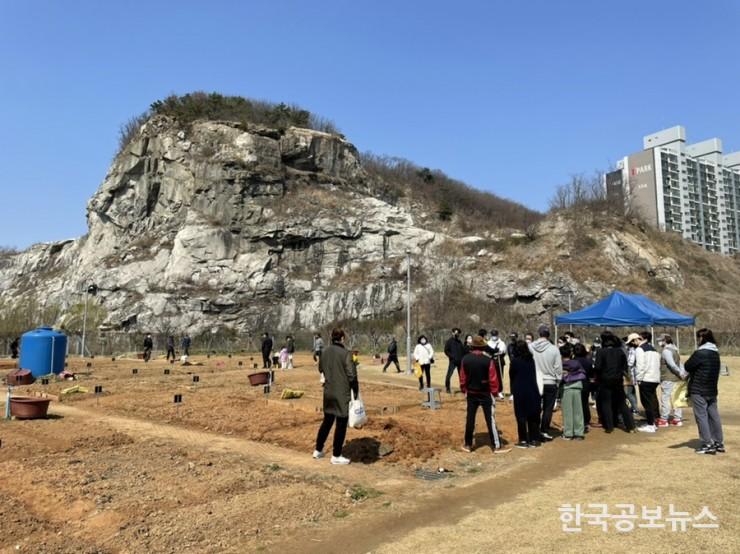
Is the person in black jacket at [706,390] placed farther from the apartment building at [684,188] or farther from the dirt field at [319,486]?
the apartment building at [684,188]

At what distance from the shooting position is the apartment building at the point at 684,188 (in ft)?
308

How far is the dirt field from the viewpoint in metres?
4.98

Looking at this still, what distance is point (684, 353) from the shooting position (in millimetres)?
30688

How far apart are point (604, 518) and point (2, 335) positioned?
53690mm

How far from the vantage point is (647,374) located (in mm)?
10047

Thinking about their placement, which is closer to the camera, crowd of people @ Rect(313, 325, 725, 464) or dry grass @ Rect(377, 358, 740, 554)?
dry grass @ Rect(377, 358, 740, 554)

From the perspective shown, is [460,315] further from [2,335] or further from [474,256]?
[2,335]

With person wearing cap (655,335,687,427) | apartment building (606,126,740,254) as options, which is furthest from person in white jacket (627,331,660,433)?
apartment building (606,126,740,254)

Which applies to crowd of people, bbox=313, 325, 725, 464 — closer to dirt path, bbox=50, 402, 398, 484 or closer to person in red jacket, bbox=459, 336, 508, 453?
person in red jacket, bbox=459, 336, 508, 453

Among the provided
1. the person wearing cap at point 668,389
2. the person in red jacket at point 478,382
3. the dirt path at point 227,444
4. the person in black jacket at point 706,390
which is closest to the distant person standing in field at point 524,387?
the person in red jacket at point 478,382

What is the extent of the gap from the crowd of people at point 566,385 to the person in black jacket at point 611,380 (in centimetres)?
2

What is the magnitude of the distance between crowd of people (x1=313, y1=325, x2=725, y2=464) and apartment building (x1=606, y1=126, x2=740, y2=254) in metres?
89.3

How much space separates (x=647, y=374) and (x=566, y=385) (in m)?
1.65

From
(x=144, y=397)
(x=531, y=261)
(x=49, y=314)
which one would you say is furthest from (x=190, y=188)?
(x=144, y=397)
